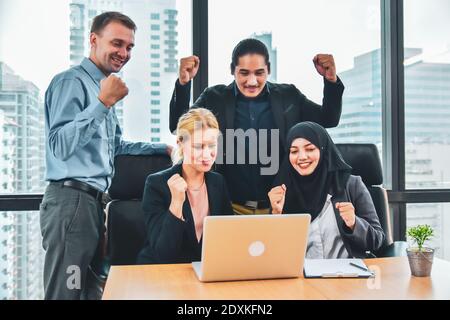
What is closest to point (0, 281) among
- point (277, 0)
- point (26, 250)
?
point (26, 250)

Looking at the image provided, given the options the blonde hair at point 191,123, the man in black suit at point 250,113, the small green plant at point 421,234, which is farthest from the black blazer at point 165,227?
the small green plant at point 421,234

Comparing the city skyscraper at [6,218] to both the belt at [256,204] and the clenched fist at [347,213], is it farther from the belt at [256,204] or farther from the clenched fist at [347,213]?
the clenched fist at [347,213]

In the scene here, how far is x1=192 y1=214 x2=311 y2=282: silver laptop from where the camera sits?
1406mm

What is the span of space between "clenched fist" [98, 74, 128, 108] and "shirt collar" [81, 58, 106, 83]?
48mm

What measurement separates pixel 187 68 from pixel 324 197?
1028 millimetres

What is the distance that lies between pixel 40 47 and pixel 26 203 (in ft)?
2.97

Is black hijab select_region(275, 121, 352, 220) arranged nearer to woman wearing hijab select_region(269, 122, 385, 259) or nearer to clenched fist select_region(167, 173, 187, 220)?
woman wearing hijab select_region(269, 122, 385, 259)

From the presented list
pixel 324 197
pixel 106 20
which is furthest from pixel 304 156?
pixel 106 20

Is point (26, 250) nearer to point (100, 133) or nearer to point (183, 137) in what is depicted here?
point (100, 133)

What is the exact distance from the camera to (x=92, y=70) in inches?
86.2

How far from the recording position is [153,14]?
8.46ft

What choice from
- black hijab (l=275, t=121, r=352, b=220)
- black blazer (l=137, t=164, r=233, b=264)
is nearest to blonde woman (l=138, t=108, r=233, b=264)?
black blazer (l=137, t=164, r=233, b=264)

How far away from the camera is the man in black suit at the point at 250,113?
2.30 metres

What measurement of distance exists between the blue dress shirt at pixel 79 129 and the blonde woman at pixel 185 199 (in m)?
0.28
